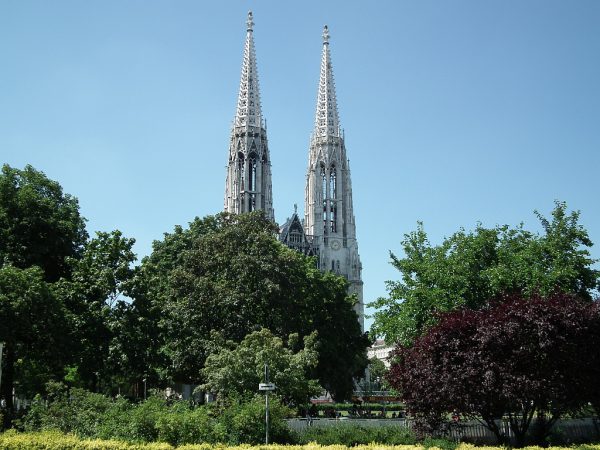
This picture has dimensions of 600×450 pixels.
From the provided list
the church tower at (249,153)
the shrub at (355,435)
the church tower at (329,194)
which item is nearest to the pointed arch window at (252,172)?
the church tower at (249,153)

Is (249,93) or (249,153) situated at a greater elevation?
(249,93)

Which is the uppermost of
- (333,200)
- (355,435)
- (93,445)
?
(333,200)

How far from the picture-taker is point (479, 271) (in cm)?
3147

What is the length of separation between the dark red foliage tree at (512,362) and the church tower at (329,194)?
79.8m

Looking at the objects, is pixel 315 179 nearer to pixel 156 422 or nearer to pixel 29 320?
pixel 29 320

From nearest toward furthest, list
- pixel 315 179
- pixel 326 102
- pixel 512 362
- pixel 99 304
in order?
pixel 512 362 < pixel 99 304 < pixel 315 179 < pixel 326 102

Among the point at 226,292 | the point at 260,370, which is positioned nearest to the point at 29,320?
the point at 260,370

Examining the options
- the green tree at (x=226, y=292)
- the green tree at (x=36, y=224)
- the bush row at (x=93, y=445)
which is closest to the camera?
the bush row at (x=93, y=445)

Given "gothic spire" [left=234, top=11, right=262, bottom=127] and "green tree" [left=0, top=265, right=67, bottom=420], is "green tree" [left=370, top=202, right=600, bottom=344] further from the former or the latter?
"gothic spire" [left=234, top=11, right=262, bottom=127]

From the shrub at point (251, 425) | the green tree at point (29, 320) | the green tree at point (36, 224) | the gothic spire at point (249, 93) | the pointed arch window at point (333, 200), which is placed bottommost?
the shrub at point (251, 425)

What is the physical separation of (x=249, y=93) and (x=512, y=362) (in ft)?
→ 291

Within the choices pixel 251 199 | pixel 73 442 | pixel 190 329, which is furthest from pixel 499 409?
pixel 251 199

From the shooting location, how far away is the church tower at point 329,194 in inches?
4065

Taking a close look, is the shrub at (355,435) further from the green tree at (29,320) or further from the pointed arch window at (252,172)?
the pointed arch window at (252,172)
